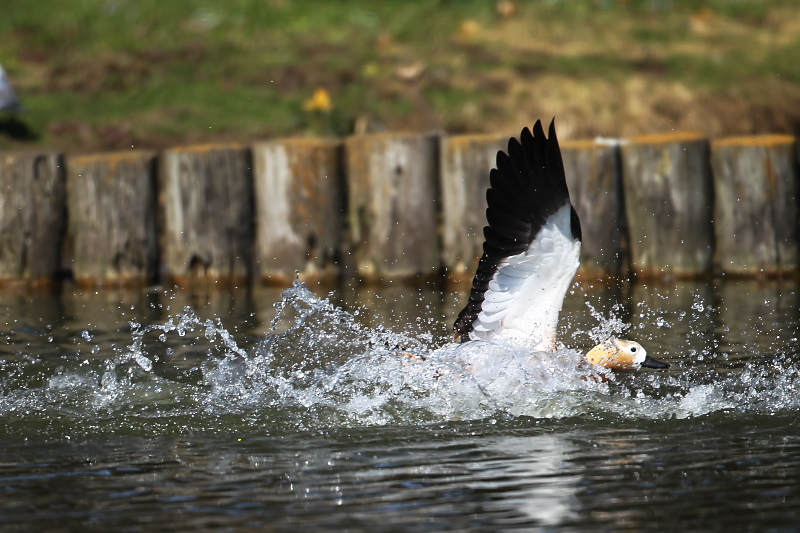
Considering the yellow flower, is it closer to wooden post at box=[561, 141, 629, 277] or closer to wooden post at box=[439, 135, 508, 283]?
wooden post at box=[439, 135, 508, 283]

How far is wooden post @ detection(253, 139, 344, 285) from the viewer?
8852mm

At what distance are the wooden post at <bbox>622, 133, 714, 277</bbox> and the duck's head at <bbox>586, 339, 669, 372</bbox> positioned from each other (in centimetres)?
300

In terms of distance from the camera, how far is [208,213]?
8914 mm

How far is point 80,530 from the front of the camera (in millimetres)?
3869

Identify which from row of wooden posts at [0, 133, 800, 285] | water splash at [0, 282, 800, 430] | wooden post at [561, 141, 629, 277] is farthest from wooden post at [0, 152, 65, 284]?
wooden post at [561, 141, 629, 277]

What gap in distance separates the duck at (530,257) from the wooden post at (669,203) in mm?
2997

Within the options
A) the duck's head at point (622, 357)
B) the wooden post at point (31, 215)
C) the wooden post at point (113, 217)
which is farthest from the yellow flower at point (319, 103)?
the duck's head at point (622, 357)

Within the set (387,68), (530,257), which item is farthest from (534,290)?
(387,68)

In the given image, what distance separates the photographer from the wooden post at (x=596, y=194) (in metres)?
8.68

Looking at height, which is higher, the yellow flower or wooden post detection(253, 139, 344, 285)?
the yellow flower

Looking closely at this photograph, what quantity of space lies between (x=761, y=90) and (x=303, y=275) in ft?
17.3

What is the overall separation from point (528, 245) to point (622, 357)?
790 millimetres

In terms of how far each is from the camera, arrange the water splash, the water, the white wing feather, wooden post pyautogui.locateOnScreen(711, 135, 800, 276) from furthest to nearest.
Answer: wooden post pyautogui.locateOnScreen(711, 135, 800, 276) < the white wing feather < the water splash < the water

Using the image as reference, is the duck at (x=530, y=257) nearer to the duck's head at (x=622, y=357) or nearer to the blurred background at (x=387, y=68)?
the duck's head at (x=622, y=357)
